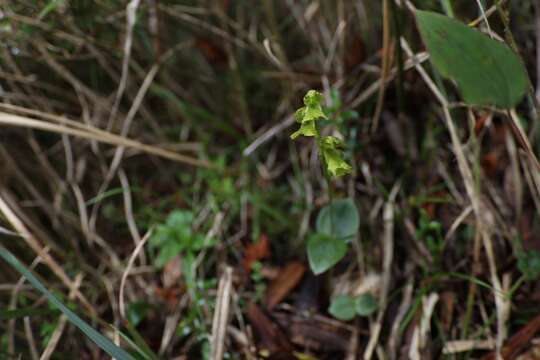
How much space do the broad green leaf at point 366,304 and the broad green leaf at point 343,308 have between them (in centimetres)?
1

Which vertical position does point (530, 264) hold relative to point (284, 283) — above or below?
above

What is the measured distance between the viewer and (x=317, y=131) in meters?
0.75

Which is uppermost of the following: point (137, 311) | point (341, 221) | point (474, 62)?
point (474, 62)

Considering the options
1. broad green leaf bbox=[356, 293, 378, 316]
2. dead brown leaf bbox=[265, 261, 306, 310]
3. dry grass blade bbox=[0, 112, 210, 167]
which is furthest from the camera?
dead brown leaf bbox=[265, 261, 306, 310]

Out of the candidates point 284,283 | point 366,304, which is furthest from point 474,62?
point 284,283

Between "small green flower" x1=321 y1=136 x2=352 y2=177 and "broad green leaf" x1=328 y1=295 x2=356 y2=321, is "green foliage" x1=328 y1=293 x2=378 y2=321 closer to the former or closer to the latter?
"broad green leaf" x1=328 y1=295 x2=356 y2=321

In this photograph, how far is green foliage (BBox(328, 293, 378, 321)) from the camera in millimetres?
997

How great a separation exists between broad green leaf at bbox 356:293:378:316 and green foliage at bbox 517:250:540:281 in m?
0.27

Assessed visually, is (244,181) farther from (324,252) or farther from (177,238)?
(324,252)

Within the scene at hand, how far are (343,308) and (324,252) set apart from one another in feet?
0.47

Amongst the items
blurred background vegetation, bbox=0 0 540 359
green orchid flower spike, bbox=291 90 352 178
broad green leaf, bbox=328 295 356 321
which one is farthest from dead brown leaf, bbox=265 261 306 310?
green orchid flower spike, bbox=291 90 352 178

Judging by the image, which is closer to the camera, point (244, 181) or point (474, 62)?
point (474, 62)

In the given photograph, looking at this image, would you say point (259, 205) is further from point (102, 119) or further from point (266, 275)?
point (102, 119)

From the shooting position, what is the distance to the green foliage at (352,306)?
997 millimetres
